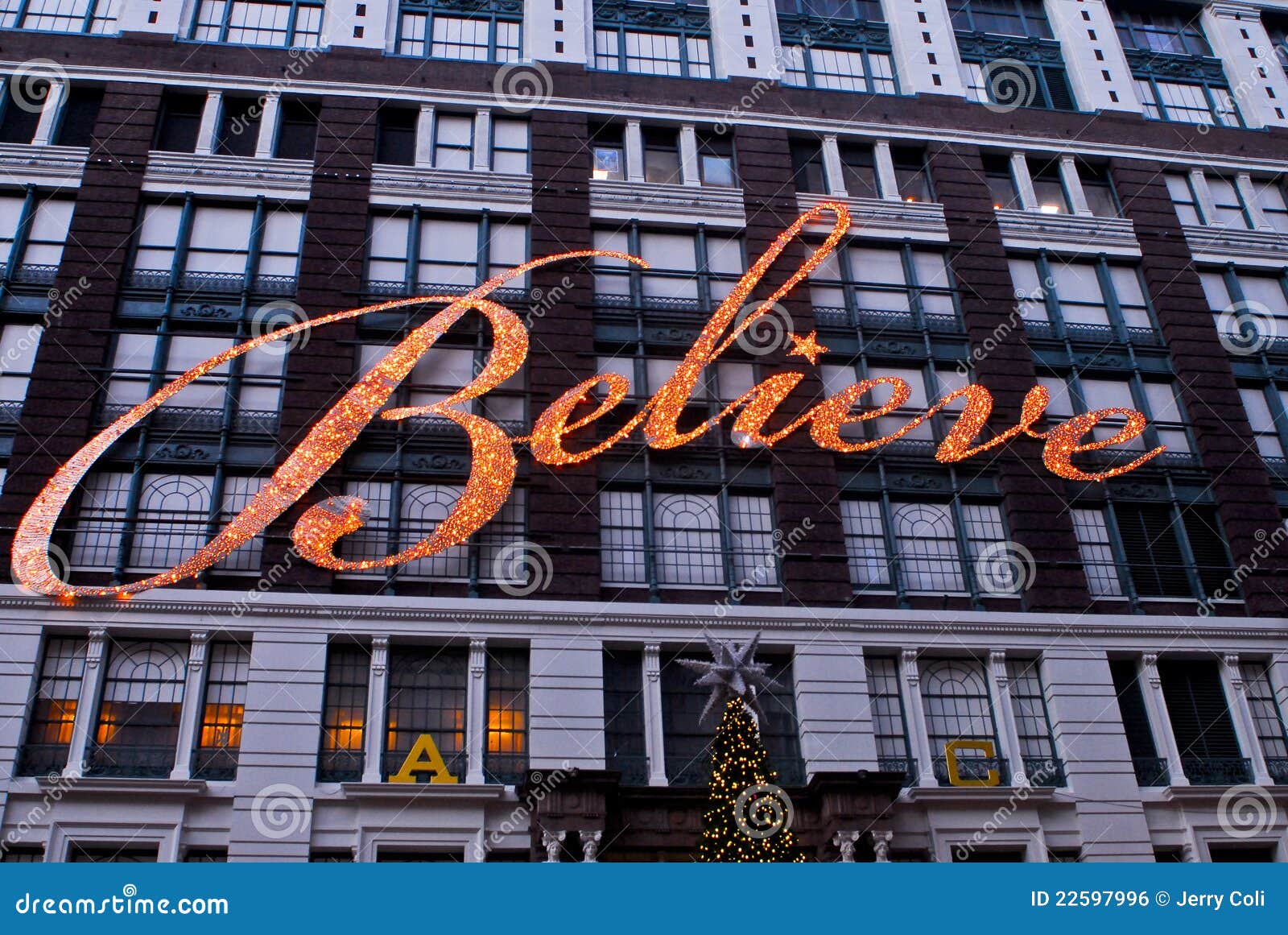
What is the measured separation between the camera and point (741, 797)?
25688 mm

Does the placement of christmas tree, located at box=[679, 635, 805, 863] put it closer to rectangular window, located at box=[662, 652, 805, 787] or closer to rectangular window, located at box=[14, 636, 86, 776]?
rectangular window, located at box=[662, 652, 805, 787]

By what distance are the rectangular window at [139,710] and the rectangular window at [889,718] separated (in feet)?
57.6

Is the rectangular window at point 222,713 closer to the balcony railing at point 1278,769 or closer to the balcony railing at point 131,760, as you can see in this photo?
the balcony railing at point 131,760

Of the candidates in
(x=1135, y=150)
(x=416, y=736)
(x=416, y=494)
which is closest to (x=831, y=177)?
(x=1135, y=150)

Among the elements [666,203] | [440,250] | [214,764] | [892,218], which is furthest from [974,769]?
[440,250]

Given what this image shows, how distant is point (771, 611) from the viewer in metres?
31.8

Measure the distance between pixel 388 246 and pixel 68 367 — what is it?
984cm

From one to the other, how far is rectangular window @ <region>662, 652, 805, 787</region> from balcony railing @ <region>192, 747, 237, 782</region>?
10502mm

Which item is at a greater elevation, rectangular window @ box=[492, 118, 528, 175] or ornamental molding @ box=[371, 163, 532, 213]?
rectangular window @ box=[492, 118, 528, 175]

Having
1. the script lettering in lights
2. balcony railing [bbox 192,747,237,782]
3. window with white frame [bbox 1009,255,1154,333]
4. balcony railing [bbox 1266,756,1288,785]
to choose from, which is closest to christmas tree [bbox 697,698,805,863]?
the script lettering in lights

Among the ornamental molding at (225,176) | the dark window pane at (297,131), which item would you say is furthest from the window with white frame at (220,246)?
the dark window pane at (297,131)

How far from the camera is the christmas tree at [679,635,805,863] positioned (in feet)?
82.8

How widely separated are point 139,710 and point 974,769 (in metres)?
21.0

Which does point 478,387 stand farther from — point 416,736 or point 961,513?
point 961,513
